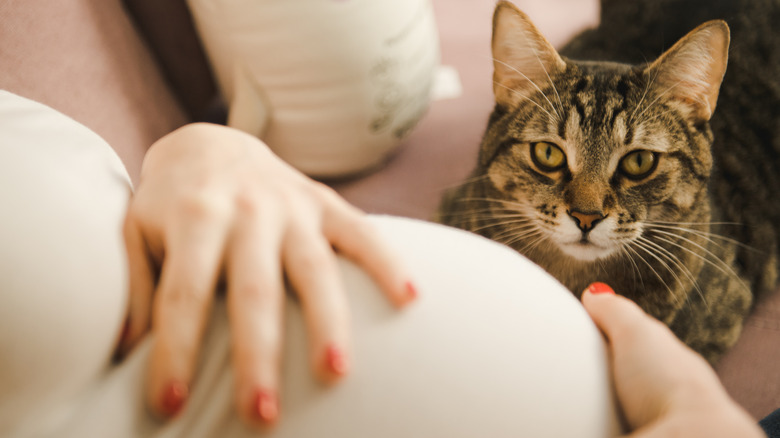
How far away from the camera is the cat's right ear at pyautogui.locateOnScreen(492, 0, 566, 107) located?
0.67m

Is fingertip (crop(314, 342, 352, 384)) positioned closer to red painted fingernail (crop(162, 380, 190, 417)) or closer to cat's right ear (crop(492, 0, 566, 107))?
red painted fingernail (crop(162, 380, 190, 417))

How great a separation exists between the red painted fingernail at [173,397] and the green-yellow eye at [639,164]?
2.11ft

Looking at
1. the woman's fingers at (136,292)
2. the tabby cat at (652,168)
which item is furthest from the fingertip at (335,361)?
the tabby cat at (652,168)

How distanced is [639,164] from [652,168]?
2 centimetres

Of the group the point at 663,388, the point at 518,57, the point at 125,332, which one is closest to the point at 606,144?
the point at 518,57

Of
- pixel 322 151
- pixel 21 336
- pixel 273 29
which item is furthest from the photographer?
pixel 322 151

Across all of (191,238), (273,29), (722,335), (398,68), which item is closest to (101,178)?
(191,238)

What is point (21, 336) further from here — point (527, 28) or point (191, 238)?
point (527, 28)

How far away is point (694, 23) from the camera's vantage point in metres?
0.87

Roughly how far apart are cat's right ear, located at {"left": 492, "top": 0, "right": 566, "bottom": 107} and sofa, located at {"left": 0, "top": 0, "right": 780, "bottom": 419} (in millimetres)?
263

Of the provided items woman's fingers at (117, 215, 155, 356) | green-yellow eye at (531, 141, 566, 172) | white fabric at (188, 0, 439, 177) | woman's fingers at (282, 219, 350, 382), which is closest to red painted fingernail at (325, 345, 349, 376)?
woman's fingers at (282, 219, 350, 382)

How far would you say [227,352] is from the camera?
31 cm

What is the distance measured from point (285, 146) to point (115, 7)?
1.22ft

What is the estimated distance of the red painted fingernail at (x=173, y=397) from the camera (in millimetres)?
287
